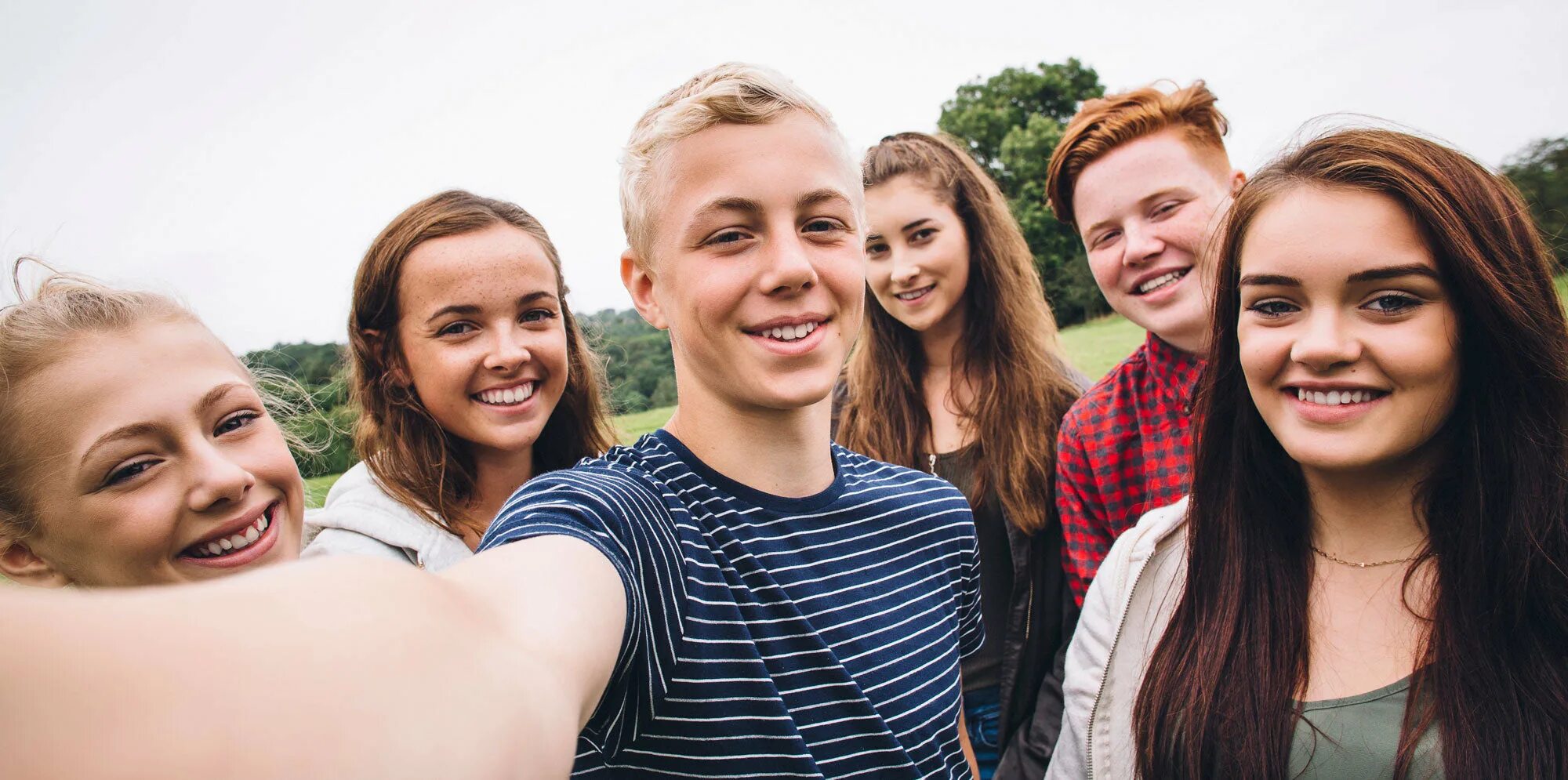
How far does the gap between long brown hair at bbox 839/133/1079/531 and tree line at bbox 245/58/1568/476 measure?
1.01m

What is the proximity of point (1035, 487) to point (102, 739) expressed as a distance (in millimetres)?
2997

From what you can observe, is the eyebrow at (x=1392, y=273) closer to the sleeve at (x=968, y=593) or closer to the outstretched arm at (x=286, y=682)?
the sleeve at (x=968, y=593)

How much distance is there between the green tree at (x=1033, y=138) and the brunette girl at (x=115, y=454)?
86.2 ft

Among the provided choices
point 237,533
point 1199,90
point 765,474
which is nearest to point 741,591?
point 765,474

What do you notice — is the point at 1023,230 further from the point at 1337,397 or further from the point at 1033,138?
the point at 1337,397

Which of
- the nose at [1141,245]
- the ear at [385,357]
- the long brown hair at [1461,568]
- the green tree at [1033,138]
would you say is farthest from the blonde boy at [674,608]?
the green tree at [1033,138]

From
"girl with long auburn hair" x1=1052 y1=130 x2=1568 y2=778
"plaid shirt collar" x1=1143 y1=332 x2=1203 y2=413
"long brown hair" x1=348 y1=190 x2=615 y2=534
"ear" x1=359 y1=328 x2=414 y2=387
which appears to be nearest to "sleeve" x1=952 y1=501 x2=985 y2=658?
"girl with long auburn hair" x1=1052 y1=130 x2=1568 y2=778

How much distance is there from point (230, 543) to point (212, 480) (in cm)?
20

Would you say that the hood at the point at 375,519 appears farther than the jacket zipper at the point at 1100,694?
Yes

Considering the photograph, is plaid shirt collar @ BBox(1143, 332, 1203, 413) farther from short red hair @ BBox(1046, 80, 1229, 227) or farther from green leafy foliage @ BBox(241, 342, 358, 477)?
green leafy foliage @ BBox(241, 342, 358, 477)

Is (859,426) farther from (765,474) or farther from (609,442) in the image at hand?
(765,474)

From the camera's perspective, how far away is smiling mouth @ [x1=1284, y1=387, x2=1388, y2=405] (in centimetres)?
183

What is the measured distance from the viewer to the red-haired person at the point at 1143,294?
2.81 m

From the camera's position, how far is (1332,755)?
175cm
